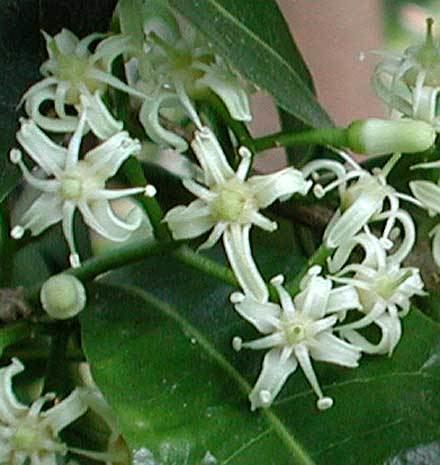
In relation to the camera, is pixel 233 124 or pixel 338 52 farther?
pixel 338 52

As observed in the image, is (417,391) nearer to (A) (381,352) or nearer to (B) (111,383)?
(A) (381,352)

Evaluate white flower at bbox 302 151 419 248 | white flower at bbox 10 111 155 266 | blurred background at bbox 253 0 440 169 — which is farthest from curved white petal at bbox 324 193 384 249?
blurred background at bbox 253 0 440 169

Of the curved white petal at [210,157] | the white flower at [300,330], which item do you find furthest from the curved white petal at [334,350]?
the curved white petal at [210,157]

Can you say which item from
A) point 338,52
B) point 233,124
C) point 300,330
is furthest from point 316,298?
point 338,52

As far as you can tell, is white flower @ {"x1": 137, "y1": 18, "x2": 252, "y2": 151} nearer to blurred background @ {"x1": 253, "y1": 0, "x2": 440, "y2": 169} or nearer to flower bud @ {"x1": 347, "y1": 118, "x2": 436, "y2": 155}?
flower bud @ {"x1": 347, "y1": 118, "x2": 436, "y2": 155}

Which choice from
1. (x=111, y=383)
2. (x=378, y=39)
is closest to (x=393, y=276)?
(x=111, y=383)

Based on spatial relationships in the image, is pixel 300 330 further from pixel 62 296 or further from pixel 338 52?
→ pixel 338 52
